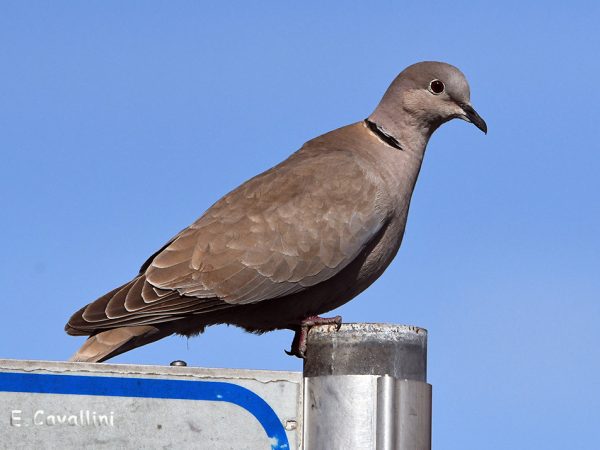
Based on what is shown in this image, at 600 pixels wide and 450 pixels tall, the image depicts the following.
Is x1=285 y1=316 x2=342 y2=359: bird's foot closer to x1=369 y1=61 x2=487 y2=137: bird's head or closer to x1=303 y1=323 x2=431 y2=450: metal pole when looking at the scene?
x1=369 y1=61 x2=487 y2=137: bird's head

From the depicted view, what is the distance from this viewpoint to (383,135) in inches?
247

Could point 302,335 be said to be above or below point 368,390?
above

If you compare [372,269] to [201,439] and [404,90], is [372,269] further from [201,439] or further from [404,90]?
[201,439]

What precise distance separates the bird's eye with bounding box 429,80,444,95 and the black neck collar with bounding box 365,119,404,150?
1.25ft

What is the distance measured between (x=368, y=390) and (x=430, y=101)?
11.2ft

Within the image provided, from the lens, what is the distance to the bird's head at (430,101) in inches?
248

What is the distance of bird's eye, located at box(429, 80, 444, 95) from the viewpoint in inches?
250

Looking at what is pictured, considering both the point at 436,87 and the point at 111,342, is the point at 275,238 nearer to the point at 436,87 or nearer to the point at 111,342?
the point at 111,342

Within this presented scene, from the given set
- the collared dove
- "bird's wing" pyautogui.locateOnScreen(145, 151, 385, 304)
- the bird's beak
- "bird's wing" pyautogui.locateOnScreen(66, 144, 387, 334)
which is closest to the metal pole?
the collared dove

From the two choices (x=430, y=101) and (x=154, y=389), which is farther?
(x=430, y=101)

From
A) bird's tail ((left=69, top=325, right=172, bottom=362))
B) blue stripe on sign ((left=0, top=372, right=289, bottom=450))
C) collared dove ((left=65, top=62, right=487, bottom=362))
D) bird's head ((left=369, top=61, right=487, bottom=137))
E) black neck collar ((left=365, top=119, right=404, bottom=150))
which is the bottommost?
blue stripe on sign ((left=0, top=372, right=289, bottom=450))

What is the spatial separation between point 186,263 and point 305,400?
223 cm

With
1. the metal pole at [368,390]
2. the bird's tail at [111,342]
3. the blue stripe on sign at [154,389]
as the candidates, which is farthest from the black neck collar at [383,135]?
the blue stripe on sign at [154,389]

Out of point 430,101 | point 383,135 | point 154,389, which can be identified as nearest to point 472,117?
point 430,101
